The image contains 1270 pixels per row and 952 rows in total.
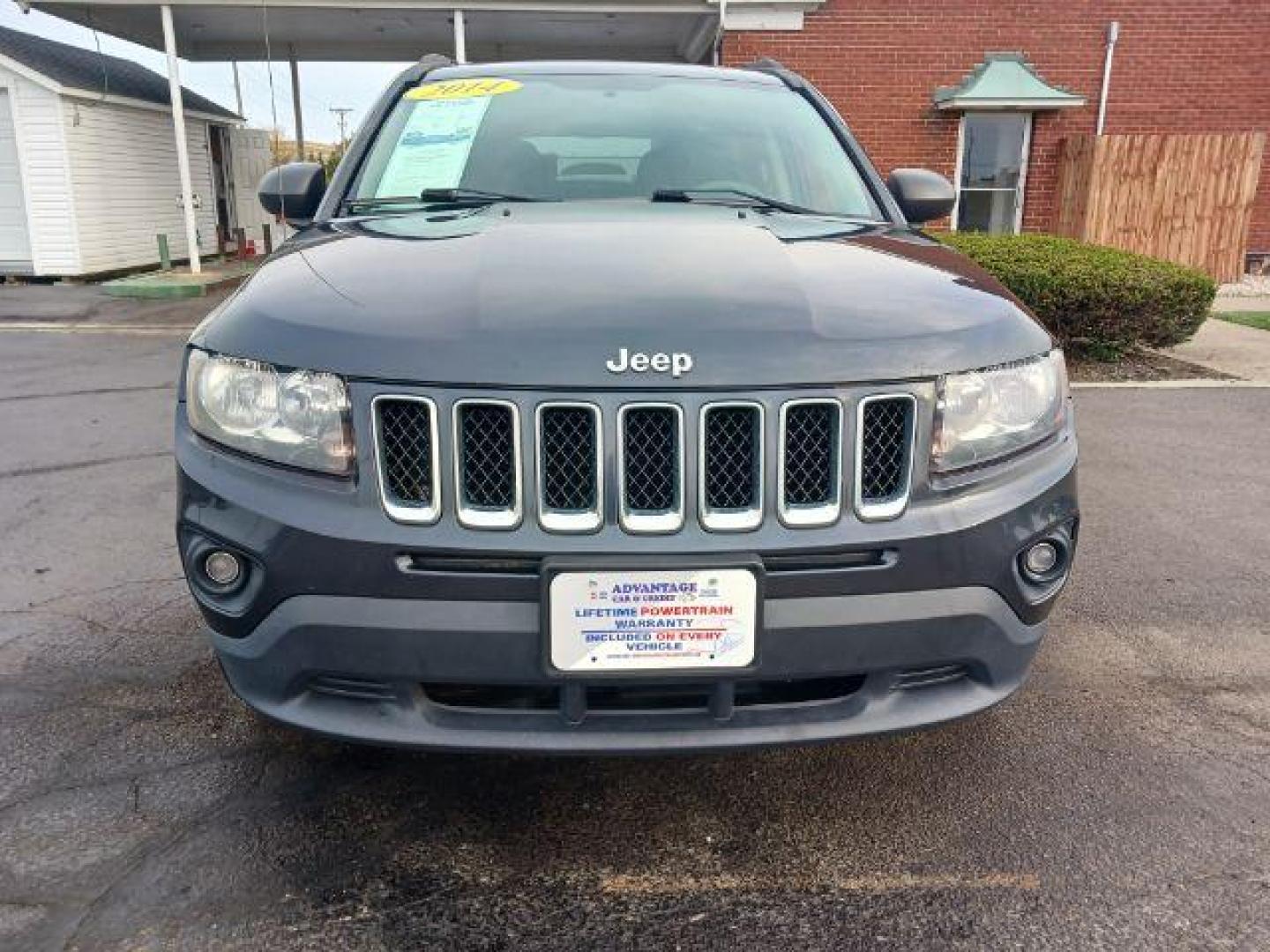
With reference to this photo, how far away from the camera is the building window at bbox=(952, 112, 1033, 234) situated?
543 inches

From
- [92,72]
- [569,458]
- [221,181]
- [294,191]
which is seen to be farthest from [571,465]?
[221,181]

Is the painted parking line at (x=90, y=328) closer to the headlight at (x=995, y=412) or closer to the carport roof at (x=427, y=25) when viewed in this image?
the carport roof at (x=427, y=25)

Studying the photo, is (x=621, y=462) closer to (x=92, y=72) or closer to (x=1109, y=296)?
(x=1109, y=296)

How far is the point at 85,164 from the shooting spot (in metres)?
14.9

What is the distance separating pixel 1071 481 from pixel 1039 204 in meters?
13.3

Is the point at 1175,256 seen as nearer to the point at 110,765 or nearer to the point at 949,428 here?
the point at 949,428

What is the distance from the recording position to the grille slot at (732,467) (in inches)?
72.7

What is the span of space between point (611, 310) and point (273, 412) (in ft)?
2.24

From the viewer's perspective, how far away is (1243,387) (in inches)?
291

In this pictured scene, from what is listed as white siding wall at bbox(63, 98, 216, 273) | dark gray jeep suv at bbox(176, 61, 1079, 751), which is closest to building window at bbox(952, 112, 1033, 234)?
white siding wall at bbox(63, 98, 216, 273)

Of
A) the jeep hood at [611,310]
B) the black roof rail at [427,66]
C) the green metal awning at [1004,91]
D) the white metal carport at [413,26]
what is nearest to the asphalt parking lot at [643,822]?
the jeep hood at [611,310]

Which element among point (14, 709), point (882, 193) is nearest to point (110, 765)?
point (14, 709)

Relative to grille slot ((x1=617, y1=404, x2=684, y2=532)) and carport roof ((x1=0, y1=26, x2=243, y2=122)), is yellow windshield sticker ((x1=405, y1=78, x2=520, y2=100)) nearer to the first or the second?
grille slot ((x1=617, y1=404, x2=684, y2=532))

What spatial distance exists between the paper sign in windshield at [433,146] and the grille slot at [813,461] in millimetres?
1594
